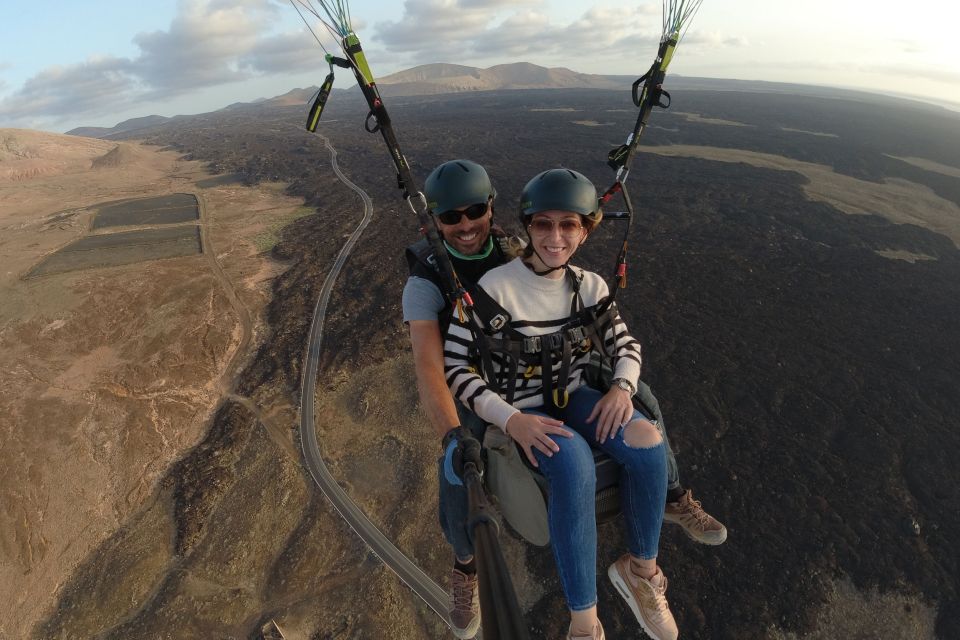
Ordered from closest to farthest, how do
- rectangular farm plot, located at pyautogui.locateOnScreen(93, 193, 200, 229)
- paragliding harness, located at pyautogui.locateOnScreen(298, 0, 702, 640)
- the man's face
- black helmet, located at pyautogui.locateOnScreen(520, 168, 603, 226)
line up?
paragliding harness, located at pyautogui.locateOnScreen(298, 0, 702, 640) < black helmet, located at pyautogui.locateOnScreen(520, 168, 603, 226) < the man's face < rectangular farm plot, located at pyautogui.locateOnScreen(93, 193, 200, 229)

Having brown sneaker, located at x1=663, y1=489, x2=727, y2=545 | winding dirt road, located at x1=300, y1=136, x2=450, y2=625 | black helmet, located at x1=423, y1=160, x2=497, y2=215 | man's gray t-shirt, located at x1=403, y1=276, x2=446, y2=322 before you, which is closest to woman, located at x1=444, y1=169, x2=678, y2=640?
man's gray t-shirt, located at x1=403, y1=276, x2=446, y2=322

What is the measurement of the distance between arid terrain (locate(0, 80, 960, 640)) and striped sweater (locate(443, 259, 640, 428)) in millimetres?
9438

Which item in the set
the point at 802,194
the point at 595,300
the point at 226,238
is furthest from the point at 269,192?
the point at 802,194

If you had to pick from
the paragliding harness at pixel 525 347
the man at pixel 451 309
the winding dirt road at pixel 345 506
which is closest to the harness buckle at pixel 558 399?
the paragliding harness at pixel 525 347

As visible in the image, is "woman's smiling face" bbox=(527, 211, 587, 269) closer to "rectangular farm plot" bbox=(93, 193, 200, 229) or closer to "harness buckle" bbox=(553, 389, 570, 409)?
"harness buckle" bbox=(553, 389, 570, 409)

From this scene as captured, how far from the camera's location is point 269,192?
47.4 metres

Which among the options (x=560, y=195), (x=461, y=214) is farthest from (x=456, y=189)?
(x=560, y=195)

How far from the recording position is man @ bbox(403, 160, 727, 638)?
3791mm

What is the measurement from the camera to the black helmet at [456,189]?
4070 millimetres

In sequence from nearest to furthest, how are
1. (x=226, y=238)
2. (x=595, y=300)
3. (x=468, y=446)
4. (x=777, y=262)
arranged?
(x=468, y=446) → (x=595, y=300) → (x=777, y=262) → (x=226, y=238)

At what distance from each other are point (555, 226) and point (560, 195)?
0.26 m

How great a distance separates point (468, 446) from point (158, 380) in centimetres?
2022

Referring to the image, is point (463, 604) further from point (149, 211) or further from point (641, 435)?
point (149, 211)

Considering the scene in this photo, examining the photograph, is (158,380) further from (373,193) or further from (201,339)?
(373,193)
